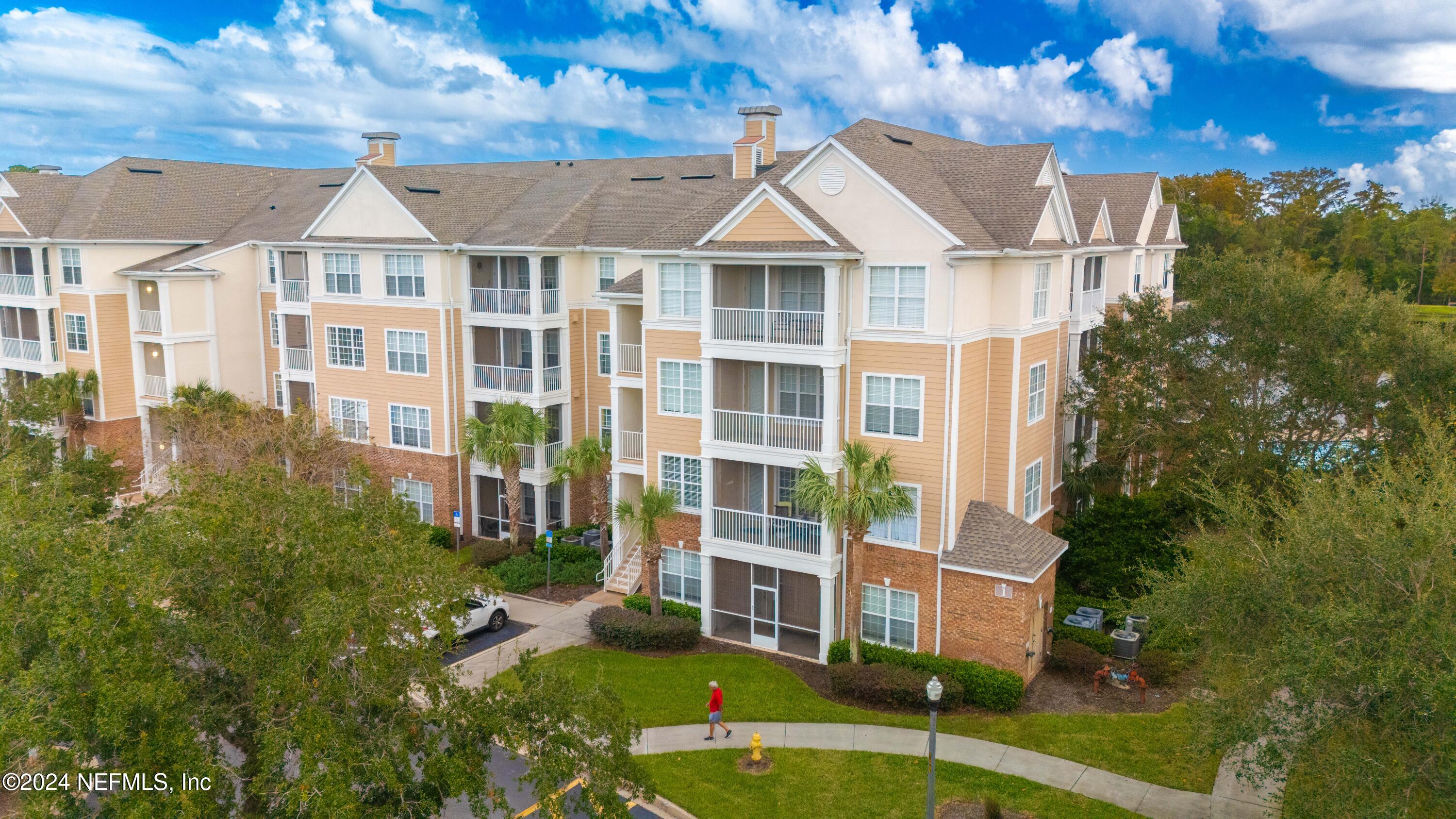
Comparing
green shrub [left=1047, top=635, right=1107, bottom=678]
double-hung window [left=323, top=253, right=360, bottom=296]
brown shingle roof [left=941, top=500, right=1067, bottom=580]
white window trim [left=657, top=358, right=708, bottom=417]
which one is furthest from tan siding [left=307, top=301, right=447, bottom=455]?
green shrub [left=1047, top=635, right=1107, bottom=678]

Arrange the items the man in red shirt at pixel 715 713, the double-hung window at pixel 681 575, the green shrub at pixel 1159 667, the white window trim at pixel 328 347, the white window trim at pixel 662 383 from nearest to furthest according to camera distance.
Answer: the man in red shirt at pixel 715 713 → the green shrub at pixel 1159 667 → the white window trim at pixel 662 383 → the double-hung window at pixel 681 575 → the white window trim at pixel 328 347

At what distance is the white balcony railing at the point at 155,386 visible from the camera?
39031 mm

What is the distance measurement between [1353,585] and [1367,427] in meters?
16.9

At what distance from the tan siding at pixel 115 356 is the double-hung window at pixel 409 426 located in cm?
1305

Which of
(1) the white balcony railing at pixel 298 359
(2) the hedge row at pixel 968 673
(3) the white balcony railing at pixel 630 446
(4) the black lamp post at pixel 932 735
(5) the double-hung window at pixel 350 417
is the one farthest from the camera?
(1) the white balcony railing at pixel 298 359

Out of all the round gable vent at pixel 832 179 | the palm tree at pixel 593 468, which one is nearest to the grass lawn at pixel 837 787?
the palm tree at pixel 593 468

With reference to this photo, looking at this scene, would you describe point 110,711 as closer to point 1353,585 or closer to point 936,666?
point 1353,585

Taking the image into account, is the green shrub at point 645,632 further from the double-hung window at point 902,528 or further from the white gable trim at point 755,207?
the white gable trim at point 755,207

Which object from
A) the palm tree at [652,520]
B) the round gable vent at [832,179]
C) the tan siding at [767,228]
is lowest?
the palm tree at [652,520]

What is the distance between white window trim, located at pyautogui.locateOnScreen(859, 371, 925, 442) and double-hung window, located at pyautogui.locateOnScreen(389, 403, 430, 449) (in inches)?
671

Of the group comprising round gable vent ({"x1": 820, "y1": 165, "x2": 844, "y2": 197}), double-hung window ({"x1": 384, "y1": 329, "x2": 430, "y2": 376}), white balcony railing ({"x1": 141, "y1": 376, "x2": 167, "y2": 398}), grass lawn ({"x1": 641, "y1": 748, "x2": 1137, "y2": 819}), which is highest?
round gable vent ({"x1": 820, "y1": 165, "x2": 844, "y2": 197})

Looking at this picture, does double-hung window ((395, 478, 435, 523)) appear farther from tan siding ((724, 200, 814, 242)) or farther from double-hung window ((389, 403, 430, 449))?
tan siding ((724, 200, 814, 242))

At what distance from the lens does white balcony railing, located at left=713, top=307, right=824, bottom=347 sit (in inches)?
924

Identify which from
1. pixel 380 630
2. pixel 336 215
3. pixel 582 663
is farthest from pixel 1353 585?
pixel 336 215
